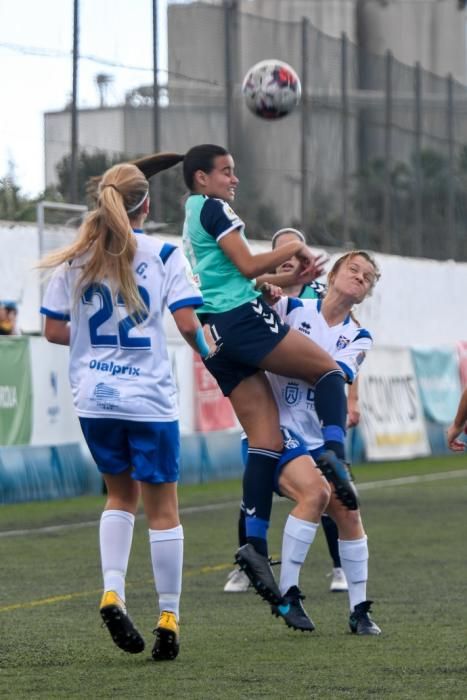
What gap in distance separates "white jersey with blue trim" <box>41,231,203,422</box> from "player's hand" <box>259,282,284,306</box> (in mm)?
1149

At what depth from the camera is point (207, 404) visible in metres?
18.9

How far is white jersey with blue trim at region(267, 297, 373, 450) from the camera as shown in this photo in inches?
287

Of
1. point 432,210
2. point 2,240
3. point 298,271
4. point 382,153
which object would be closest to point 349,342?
point 298,271

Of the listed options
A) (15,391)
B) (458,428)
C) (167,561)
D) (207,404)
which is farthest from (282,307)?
(207,404)

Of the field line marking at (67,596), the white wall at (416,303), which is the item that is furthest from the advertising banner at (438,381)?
the field line marking at (67,596)

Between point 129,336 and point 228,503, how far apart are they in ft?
32.7

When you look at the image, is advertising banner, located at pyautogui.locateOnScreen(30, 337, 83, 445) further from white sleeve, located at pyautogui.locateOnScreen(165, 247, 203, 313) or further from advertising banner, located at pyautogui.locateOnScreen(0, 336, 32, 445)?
white sleeve, located at pyautogui.locateOnScreen(165, 247, 203, 313)

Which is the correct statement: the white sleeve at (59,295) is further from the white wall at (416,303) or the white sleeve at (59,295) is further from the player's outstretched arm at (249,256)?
the white wall at (416,303)

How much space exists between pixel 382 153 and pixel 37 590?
2039 centimetres

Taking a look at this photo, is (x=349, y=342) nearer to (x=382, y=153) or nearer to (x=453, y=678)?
(x=453, y=678)

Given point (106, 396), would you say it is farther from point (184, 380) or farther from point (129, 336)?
point (184, 380)

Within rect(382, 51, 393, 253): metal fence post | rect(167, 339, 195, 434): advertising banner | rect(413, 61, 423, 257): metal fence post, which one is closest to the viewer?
rect(167, 339, 195, 434): advertising banner

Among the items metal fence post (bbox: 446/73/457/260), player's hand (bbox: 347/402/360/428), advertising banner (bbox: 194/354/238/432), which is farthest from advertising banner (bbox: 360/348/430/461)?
player's hand (bbox: 347/402/360/428)

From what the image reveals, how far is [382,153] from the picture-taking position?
28641 mm
